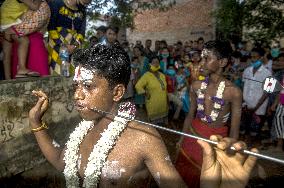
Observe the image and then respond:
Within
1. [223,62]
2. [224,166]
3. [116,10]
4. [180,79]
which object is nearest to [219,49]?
[223,62]

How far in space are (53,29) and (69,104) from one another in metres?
1.13

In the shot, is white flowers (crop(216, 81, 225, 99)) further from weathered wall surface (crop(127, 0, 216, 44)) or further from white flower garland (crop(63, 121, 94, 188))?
weathered wall surface (crop(127, 0, 216, 44))

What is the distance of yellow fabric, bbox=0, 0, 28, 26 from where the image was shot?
4.61 meters

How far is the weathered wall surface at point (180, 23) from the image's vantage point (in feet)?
73.8

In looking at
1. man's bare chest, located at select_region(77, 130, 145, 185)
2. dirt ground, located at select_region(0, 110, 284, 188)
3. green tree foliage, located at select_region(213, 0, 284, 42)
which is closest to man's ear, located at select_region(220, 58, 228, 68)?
dirt ground, located at select_region(0, 110, 284, 188)

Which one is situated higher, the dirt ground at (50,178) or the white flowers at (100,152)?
the white flowers at (100,152)

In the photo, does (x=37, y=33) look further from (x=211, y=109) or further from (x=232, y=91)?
(x=232, y=91)

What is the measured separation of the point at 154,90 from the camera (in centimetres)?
827

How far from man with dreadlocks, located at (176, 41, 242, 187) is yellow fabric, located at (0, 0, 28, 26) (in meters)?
2.40

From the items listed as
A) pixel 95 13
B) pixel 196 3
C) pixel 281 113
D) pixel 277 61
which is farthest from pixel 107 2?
pixel 281 113

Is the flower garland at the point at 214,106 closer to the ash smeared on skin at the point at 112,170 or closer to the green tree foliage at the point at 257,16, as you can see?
the ash smeared on skin at the point at 112,170

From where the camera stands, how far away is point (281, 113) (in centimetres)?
712

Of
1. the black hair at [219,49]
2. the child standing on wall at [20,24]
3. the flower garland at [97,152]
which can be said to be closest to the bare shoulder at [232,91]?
the black hair at [219,49]

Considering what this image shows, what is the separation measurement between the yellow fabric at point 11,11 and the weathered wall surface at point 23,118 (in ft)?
2.71
